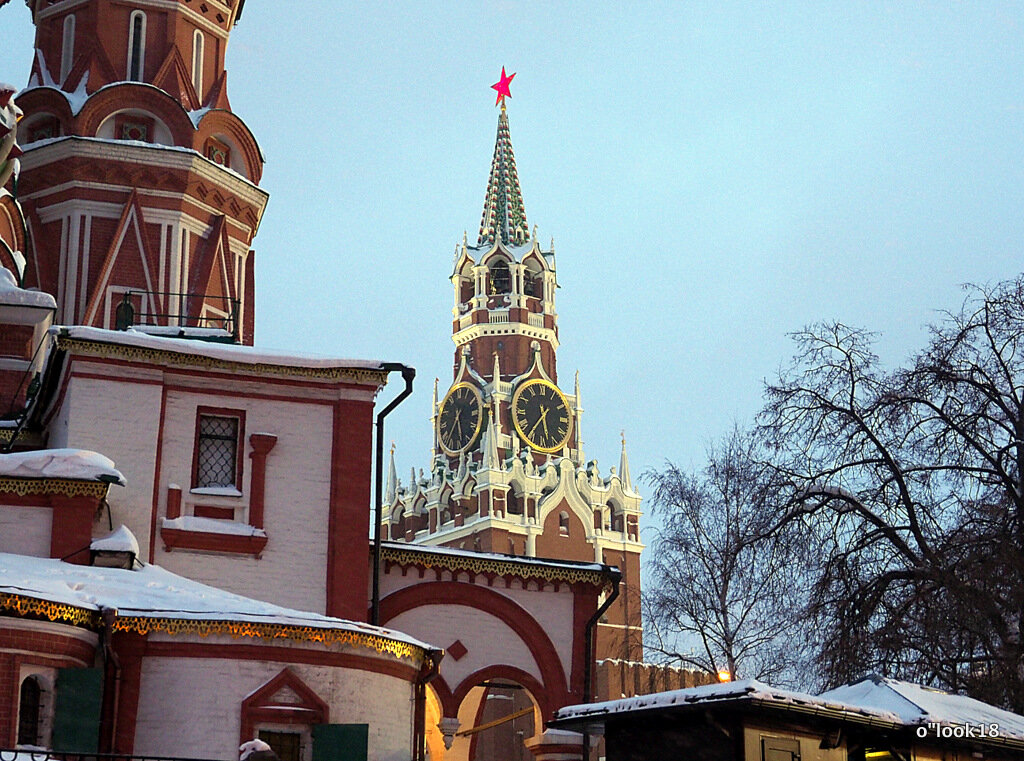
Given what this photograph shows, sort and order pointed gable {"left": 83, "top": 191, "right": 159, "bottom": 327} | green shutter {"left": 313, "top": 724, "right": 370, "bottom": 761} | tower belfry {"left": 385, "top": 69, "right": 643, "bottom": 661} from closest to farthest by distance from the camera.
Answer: green shutter {"left": 313, "top": 724, "right": 370, "bottom": 761} → pointed gable {"left": 83, "top": 191, "right": 159, "bottom": 327} → tower belfry {"left": 385, "top": 69, "right": 643, "bottom": 661}

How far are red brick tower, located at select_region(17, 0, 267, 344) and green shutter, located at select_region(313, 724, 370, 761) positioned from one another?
486 inches

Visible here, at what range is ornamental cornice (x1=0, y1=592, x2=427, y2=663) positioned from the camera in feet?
60.3

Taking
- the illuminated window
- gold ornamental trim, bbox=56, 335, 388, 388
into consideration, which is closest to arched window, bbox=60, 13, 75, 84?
the illuminated window

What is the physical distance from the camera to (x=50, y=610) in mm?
18578

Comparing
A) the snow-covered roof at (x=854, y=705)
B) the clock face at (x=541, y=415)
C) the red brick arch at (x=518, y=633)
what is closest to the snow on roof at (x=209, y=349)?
the red brick arch at (x=518, y=633)

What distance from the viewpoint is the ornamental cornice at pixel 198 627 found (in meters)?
18.4

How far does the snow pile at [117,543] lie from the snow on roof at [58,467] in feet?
2.43

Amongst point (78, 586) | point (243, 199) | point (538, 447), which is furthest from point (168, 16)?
point (538, 447)

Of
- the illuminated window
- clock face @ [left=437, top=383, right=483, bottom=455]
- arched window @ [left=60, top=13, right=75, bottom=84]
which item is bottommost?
the illuminated window

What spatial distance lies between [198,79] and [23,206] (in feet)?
17.0

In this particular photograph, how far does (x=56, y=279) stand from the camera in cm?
3256

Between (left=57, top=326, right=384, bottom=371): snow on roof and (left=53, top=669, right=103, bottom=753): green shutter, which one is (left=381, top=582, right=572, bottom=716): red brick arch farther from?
(left=53, top=669, right=103, bottom=753): green shutter

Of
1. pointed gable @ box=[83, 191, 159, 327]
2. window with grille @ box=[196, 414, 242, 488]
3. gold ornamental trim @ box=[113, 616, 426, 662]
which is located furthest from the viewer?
pointed gable @ box=[83, 191, 159, 327]

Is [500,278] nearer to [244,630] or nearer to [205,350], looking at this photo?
[205,350]
